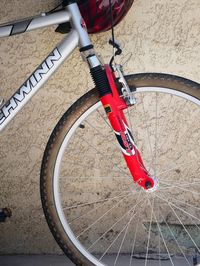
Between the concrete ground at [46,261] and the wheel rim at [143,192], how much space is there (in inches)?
1.3

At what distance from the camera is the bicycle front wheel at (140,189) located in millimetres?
3227

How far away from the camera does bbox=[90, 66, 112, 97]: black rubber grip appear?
2451 mm

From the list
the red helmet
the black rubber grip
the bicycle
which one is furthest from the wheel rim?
the black rubber grip

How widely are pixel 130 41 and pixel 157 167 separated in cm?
77

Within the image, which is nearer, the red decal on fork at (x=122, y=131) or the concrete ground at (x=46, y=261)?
the red decal on fork at (x=122, y=131)

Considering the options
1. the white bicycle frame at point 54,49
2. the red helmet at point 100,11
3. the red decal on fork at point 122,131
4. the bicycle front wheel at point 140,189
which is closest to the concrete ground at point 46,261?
the bicycle front wheel at point 140,189

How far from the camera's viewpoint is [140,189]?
10.2 ft

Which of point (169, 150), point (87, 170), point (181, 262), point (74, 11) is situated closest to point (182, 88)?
point (74, 11)

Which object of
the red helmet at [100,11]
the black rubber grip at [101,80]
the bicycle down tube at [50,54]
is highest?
the red helmet at [100,11]

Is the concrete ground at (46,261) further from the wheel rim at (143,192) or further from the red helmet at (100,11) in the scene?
the red helmet at (100,11)

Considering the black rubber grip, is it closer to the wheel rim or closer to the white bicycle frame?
the white bicycle frame

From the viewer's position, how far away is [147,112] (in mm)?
3229

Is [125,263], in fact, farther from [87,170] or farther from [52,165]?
[52,165]

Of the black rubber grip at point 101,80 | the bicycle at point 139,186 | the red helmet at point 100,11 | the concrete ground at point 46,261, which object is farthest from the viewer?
the concrete ground at point 46,261
